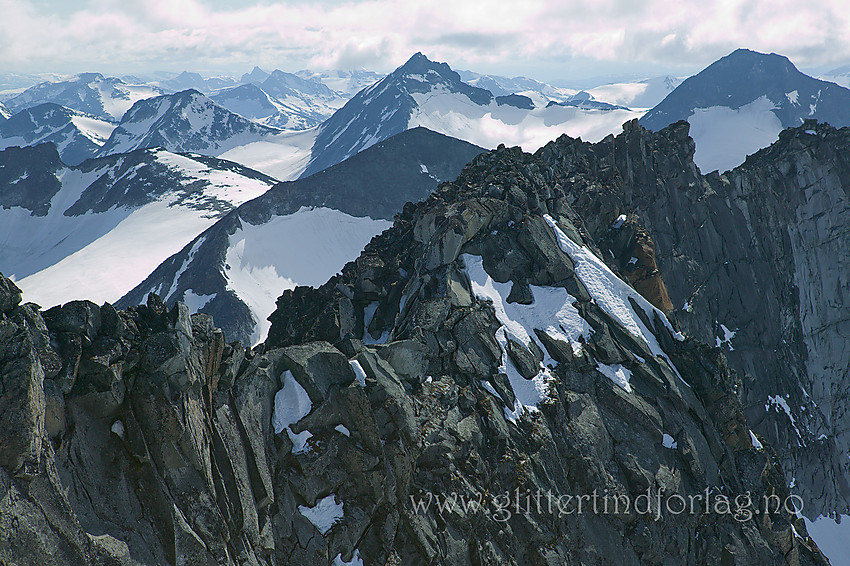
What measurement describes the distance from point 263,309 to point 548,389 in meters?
83.4

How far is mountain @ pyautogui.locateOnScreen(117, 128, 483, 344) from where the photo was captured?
104 m

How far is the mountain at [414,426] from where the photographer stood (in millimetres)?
15148

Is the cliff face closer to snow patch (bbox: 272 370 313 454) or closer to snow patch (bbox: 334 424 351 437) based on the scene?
snow patch (bbox: 334 424 351 437)

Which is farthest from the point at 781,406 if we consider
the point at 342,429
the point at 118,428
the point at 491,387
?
the point at 118,428

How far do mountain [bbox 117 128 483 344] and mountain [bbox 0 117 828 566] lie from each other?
66.7 metres

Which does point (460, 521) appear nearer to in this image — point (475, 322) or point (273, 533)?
point (273, 533)

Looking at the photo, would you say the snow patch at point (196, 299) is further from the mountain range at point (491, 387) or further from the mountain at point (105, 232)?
the mountain range at point (491, 387)

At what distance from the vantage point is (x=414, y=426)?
22500 millimetres

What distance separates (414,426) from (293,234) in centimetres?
11533

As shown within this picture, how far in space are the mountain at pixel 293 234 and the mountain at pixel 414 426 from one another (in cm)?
6674

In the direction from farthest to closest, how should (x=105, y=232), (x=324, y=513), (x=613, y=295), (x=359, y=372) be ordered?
(x=105, y=232), (x=613, y=295), (x=359, y=372), (x=324, y=513)

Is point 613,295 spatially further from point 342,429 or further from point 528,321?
point 342,429

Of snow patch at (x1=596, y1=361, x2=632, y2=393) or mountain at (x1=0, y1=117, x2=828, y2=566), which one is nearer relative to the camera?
mountain at (x1=0, y1=117, x2=828, y2=566)

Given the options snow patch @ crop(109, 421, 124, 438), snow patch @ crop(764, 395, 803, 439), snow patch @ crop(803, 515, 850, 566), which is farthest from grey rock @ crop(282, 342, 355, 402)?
snow patch @ crop(803, 515, 850, 566)
